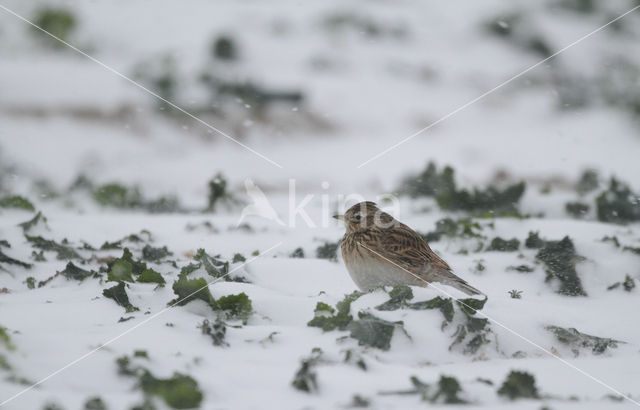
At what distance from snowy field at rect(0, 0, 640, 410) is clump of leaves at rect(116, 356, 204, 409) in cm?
1

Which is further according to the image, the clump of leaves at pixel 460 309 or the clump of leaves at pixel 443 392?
the clump of leaves at pixel 460 309

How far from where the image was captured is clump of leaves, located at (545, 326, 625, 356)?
143 inches

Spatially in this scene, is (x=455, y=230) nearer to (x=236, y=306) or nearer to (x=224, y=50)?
(x=236, y=306)

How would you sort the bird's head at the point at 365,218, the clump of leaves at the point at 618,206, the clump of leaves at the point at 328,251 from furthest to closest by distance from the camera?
the clump of leaves at the point at 618,206 < the clump of leaves at the point at 328,251 < the bird's head at the point at 365,218

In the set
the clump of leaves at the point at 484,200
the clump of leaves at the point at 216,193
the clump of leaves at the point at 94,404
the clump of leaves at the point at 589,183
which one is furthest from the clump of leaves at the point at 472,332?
the clump of leaves at the point at 589,183

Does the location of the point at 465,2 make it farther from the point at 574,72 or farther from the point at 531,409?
the point at 531,409

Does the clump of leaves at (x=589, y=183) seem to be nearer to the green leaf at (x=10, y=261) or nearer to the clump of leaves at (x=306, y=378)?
the clump of leaves at (x=306, y=378)

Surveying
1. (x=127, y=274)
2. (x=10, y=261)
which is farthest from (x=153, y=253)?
(x=10, y=261)

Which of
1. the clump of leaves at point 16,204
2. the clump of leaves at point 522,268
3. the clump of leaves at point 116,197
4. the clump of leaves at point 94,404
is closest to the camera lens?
the clump of leaves at point 94,404

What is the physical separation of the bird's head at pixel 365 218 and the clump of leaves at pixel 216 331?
1.94m

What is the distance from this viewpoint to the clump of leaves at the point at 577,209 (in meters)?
6.88

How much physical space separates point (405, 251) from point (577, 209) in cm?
295

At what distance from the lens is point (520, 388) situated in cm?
283

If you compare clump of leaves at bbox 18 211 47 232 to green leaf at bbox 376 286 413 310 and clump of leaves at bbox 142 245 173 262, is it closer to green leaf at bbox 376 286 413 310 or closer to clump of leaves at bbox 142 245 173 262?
clump of leaves at bbox 142 245 173 262
